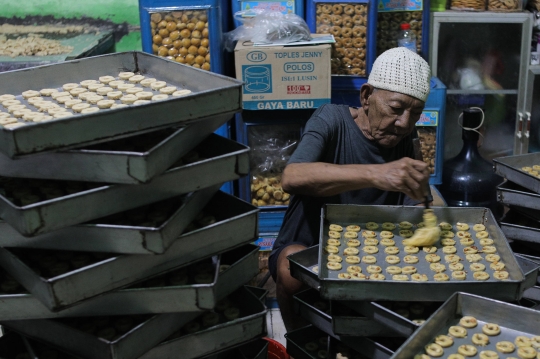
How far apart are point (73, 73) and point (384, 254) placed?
140cm

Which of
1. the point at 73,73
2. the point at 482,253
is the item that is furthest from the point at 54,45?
the point at 482,253

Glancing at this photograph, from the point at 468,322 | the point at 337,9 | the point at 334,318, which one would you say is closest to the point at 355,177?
the point at 334,318

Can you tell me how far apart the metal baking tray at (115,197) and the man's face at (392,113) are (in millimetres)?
806

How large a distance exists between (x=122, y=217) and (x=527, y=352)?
1.36 m

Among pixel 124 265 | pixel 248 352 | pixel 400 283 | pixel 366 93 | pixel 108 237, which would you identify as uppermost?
pixel 366 93

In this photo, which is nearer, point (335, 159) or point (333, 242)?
point (333, 242)

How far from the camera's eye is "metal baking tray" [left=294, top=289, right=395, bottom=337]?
2.18 metres

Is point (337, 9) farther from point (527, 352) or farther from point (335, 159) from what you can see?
point (527, 352)

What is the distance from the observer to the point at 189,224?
6.94 feet

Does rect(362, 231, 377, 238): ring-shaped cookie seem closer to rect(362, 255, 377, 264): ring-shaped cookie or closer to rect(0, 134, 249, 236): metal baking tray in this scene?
rect(362, 255, 377, 264): ring-shaped cookie

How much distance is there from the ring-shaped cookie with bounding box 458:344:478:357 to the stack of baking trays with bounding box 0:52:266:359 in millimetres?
698

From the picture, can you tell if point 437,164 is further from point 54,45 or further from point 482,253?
point 54,45

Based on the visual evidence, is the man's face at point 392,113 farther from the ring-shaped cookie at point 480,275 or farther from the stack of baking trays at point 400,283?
the ring-shaped cookie at point 480,275

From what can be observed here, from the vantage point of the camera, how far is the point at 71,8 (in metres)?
4.50
